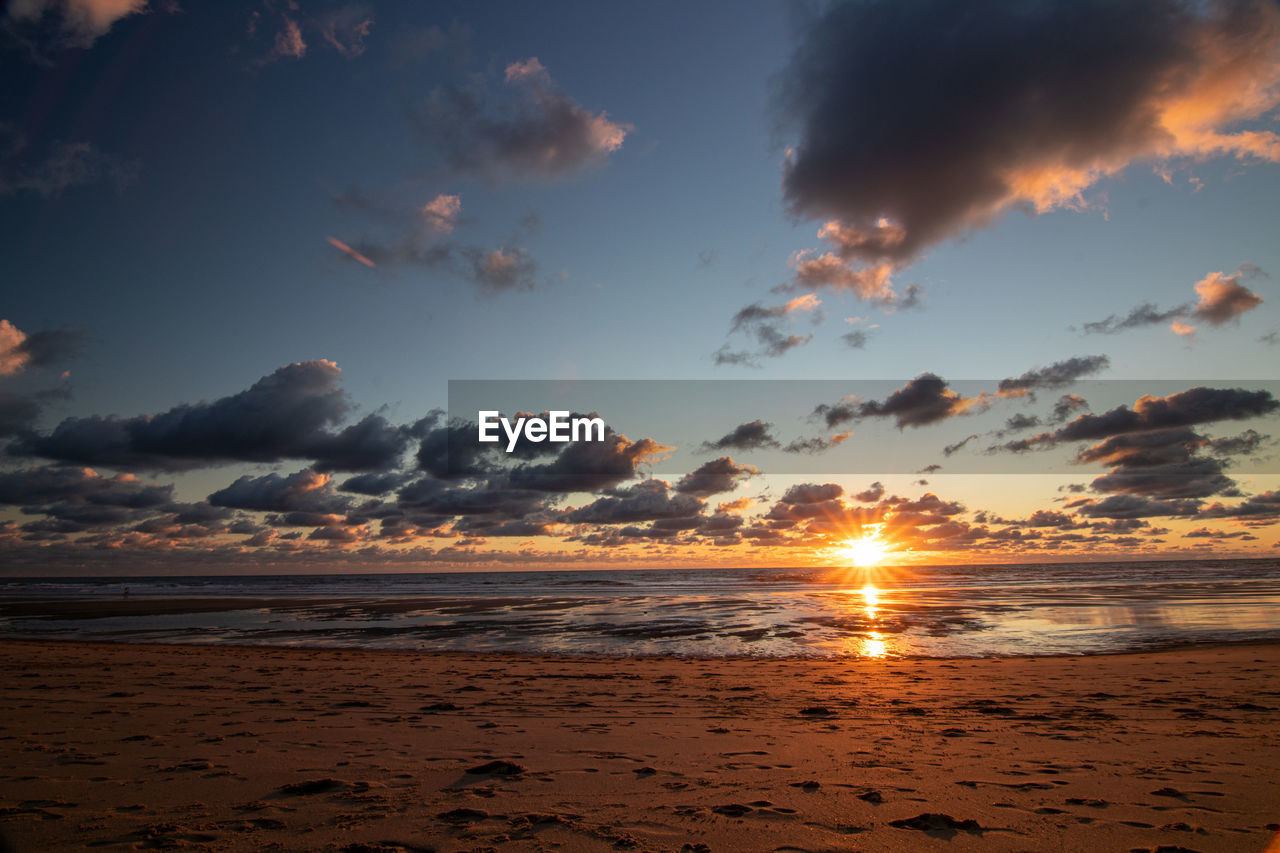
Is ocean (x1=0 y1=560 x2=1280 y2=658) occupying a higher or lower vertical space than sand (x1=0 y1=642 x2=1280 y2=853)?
lower

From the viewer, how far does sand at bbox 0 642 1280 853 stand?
5.23 meters

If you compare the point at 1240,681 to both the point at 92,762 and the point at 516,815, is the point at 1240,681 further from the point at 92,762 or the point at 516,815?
the point at 92,762

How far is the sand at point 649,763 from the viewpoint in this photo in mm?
5227

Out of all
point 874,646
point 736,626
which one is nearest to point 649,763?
point 874,646

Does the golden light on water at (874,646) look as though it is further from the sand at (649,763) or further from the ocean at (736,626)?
the sand at (649,763)

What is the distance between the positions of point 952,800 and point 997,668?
11459 millimetres

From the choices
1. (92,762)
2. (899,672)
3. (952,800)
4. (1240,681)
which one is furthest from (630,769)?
(1240,681)

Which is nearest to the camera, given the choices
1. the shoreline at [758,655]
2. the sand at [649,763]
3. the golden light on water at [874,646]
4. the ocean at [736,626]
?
the sand at [649,763]

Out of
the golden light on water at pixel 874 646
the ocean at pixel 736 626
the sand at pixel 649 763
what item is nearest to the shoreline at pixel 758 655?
the ocean at pixel 736 626

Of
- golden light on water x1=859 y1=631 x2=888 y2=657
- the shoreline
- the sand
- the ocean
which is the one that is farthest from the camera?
the ocean

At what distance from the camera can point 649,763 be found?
7375 millimetres

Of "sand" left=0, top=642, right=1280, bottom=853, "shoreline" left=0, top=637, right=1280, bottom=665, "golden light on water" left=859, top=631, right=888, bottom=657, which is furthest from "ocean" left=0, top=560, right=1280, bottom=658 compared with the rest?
"sand" left=0, top=642, right=1280, bottom=853

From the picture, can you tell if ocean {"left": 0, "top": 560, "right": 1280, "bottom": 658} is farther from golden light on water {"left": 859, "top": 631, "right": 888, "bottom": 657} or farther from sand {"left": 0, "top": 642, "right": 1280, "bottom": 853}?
sand {"left": 0, "top": 642, "right": 1280, "bottom": 853}

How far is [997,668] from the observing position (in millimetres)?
15578
